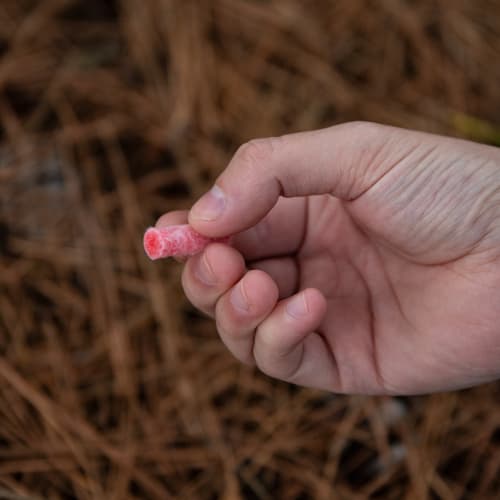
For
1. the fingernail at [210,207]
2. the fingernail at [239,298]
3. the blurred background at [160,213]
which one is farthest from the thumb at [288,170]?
the blurred background at [160,213]

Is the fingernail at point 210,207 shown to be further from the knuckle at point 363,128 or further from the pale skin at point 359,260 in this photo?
the knuckle at point 363,128

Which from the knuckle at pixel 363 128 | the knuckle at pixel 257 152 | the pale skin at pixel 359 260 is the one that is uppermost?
the knuckle at pixel 363 128

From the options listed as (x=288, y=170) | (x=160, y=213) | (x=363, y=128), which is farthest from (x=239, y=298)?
(x=160, y=213)

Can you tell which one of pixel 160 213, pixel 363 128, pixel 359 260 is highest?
pixel 363 128

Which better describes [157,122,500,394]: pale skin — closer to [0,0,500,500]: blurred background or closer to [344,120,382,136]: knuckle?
[344,120,382,136]: knuckle

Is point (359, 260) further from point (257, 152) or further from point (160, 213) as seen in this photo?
point (160, 213)

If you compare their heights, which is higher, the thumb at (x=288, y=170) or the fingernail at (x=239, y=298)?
the thumb at (x=288, y=170)

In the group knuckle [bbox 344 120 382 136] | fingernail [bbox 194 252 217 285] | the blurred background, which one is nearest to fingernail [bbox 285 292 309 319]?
fingernail [bbox 194 252 217 285]
